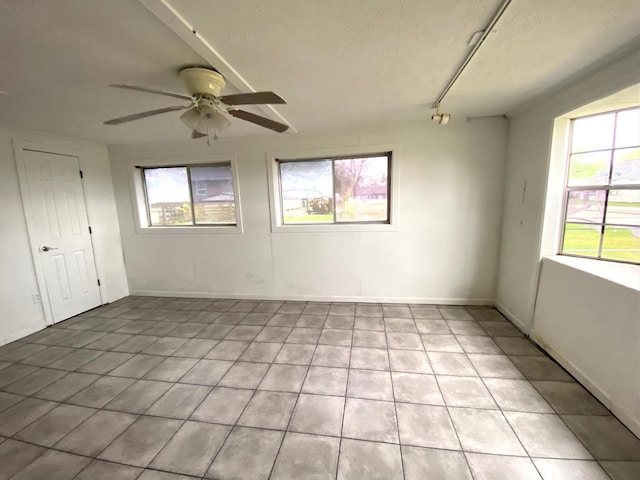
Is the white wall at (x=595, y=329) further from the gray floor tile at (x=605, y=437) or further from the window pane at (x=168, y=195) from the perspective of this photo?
the window pane at (x=168, y=195)

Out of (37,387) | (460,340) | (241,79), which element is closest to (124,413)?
(37,387)

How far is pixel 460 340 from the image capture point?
256cm

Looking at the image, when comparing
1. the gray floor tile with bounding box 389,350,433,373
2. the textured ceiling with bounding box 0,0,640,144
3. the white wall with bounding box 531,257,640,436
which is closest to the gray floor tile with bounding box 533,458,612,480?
the white wall with bounding box 531,257,640,436

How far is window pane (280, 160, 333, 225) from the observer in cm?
353

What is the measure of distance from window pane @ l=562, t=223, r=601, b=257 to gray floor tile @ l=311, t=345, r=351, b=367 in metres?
2.25

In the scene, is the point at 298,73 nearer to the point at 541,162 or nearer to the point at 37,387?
the point at 541,162

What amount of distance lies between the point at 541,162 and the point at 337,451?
294 cm

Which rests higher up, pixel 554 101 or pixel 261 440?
pixel 554 101

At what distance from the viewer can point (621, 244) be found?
1957 mm

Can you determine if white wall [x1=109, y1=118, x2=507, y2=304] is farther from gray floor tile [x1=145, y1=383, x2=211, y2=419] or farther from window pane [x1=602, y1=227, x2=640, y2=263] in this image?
gray floor tile [x1=145, y1=383, x2=211, y2=419]

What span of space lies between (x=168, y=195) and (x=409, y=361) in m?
4.02

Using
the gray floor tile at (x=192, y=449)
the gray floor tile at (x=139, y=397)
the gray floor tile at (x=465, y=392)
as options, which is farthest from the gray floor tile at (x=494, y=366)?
the gray floor tile at (x=139, y=397)

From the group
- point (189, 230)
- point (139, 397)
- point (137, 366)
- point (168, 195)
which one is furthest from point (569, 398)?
point (168, 195)

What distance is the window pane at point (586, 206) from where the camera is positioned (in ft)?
6.74
